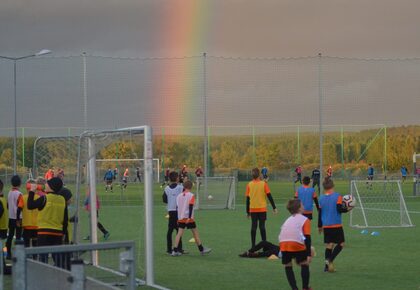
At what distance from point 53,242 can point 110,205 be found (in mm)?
27389

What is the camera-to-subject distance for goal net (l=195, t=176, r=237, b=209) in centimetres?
3781

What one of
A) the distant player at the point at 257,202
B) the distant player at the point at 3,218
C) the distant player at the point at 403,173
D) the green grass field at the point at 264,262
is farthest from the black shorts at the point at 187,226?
the distant player at the point at 403,173

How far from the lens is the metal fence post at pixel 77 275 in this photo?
611 centimetres

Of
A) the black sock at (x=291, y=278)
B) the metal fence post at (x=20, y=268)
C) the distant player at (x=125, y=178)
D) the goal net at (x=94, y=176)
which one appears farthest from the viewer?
the distant player at (x=125, y=178)

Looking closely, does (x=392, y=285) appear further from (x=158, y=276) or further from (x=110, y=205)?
(x=110, y=205)

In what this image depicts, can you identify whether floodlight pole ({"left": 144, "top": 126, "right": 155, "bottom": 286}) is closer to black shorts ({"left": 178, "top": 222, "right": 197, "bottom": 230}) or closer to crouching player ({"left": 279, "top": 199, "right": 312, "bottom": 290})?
crouching player ({"left": 279, "top": 199, "right": 312, "bottom": 290})

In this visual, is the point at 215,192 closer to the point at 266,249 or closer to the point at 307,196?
the point at 307,196

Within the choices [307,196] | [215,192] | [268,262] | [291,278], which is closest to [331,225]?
[268,262]

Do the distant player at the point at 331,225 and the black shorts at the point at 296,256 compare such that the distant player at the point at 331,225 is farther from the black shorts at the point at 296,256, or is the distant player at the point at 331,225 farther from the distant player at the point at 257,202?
the black shorts at the point at 296,256

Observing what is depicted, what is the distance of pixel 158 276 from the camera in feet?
50.0

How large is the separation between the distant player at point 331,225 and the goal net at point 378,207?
35.7 feet

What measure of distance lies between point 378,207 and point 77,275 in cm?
3178

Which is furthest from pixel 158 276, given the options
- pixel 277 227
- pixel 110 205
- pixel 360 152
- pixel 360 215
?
pixel 360 152

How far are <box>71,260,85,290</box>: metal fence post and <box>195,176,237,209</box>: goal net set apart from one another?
31009mm
